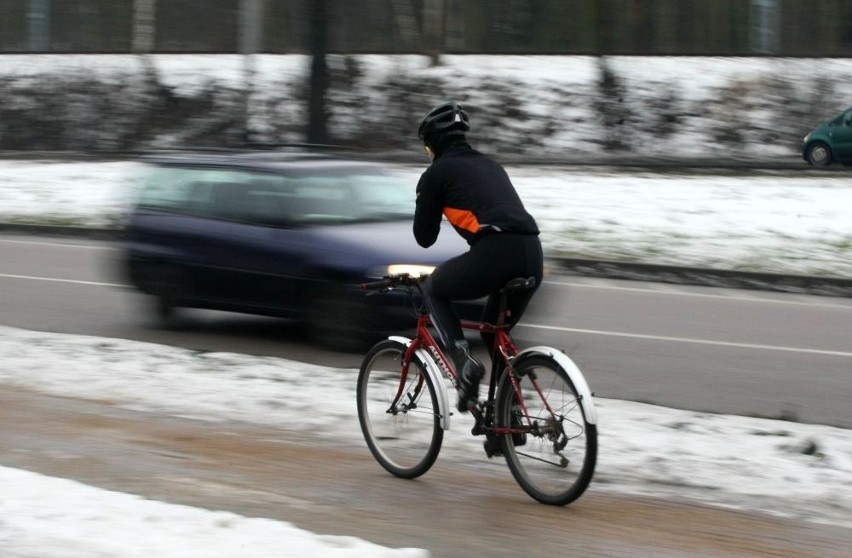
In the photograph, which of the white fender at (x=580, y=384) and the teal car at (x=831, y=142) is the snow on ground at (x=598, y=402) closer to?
the white fender at (x=580, y=384)

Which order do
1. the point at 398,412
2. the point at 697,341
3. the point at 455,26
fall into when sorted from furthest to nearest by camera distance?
the point at 455,26, the point at 697,341, the point at 398,412

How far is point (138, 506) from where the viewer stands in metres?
5.43

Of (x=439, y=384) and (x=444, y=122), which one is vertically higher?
(x=444, y=122)

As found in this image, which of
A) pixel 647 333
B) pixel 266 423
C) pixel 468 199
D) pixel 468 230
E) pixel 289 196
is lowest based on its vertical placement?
pixel 647 333

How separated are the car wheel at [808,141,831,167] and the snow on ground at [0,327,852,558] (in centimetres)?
2126

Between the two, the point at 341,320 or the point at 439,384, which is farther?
the point at 341,320

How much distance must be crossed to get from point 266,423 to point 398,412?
1419 millimetres

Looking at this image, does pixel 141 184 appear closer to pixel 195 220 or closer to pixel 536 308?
pixel 195 220

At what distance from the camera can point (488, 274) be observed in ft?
20.1

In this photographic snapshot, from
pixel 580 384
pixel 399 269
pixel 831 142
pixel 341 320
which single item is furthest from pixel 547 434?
pixel 831 142

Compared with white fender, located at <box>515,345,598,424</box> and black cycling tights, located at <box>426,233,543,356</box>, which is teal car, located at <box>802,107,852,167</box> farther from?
white fender, located at <box>515,345,598,424</box>

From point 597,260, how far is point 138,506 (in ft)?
40.2

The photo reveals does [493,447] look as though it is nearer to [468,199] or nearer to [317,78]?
[468,199]

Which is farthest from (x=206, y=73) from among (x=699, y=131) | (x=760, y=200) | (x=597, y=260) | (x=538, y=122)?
(x=597, y=260)
